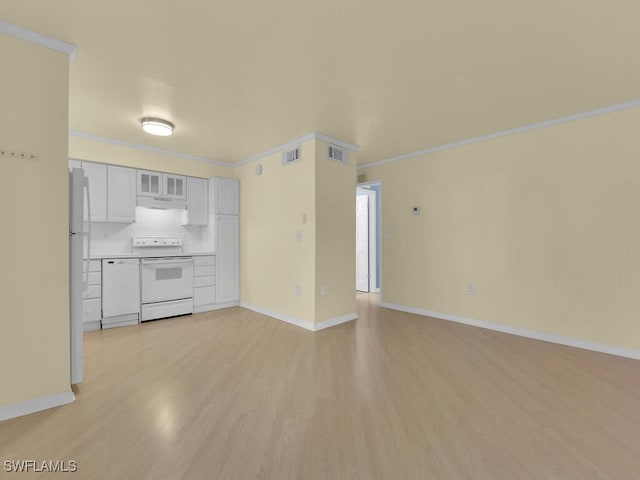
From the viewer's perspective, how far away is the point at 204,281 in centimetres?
462

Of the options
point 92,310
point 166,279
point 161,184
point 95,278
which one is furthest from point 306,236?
point 92,310

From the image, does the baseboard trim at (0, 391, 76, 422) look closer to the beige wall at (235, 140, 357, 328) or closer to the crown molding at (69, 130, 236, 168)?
the beige wall at (235, 140, 357, 328)

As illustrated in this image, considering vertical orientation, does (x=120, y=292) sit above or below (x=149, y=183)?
below

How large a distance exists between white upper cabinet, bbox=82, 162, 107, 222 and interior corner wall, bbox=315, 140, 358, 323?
2.91 meters

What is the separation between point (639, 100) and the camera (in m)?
2.81

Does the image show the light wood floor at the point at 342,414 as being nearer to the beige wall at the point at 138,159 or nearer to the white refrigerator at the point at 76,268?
the white refrigerator at the point at 76,268

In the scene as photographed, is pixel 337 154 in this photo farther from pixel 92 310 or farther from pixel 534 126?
pixel 92 310

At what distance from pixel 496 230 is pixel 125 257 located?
4866 millimetres

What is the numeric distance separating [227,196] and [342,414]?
3965 mm

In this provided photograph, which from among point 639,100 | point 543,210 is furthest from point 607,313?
point 639,100

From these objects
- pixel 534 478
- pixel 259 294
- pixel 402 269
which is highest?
pixel 402 269

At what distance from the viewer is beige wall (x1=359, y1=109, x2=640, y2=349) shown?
2918 millimetres

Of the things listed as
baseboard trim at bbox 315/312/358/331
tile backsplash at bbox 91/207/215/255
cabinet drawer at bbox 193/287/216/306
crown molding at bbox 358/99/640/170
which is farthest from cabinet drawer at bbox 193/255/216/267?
crown molding at bbox 358/99/640/170

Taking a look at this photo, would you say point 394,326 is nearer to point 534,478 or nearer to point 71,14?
point 534,478
